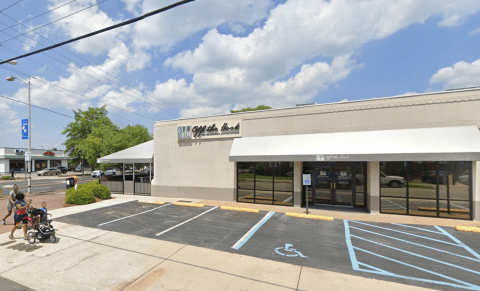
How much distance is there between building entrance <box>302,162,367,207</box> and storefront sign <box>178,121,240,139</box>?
17.2ft

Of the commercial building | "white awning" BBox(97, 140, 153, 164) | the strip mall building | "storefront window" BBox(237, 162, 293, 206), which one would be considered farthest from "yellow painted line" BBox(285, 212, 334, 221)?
the commercial building

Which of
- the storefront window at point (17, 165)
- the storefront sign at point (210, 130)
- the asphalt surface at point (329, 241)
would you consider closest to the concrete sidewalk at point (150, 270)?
the asphalt surface at point (329, 241)

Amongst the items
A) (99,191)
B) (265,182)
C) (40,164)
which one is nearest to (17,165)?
(40,164)

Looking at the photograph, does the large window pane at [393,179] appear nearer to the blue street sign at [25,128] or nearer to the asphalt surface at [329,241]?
the asphalt surface at [329,241]

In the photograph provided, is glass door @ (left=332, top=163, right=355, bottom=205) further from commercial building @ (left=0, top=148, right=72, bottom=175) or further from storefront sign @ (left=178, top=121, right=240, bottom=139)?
commercial building @ (left=0, top=148, right=72, bottom=175)

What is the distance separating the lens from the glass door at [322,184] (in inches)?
519

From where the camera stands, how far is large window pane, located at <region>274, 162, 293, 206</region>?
43.4 feet

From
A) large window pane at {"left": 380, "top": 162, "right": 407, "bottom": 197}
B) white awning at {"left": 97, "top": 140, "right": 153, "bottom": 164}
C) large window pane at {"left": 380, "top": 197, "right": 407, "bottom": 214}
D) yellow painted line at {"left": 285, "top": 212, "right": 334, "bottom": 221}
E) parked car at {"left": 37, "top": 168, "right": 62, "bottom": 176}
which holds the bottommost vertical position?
parked car at {"left": 37, "top": 168, "right": 62, "bottom": 176}

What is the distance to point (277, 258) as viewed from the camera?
648 centimetres

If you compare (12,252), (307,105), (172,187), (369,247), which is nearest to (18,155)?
(172,187)

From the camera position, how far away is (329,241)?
25.5 ft

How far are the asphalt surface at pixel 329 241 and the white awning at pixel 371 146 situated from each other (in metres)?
3.08

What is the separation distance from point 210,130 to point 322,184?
8.17 metres

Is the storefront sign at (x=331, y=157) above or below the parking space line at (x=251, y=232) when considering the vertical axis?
above
